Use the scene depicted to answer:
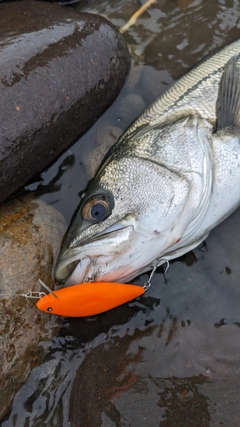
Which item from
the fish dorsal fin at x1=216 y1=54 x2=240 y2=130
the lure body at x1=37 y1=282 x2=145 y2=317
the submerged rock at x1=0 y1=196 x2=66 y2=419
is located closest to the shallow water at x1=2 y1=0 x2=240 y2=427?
the submerged rock at x1=0 y1=196 x2=66 y2=419

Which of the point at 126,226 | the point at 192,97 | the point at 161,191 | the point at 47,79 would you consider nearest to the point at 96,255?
the point at 126,226

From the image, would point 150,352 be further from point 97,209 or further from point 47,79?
point 47,79

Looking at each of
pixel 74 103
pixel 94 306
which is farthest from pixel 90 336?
pixel 74 103

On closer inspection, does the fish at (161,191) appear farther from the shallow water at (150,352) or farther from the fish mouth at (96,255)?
the shallow water at (150,352)

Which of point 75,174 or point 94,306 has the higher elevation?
point 75,174

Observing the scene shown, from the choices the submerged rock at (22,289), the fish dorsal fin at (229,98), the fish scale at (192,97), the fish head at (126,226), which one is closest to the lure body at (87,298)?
the fish head at (126,226)

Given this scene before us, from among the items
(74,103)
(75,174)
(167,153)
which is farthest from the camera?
(75,174)

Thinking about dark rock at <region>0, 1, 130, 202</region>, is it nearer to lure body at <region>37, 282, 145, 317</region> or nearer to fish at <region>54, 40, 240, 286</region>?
fish at <region>54, 40, 240, 286</region>

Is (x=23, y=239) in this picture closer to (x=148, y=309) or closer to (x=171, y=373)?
(x=148, y=309)
